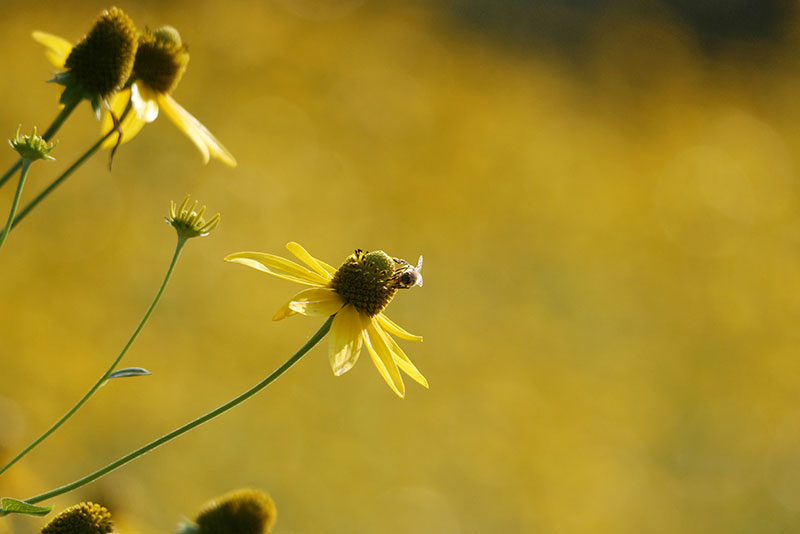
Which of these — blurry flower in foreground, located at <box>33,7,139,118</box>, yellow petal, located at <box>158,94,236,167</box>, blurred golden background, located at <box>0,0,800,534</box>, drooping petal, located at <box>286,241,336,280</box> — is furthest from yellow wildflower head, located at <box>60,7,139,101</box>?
blurred golden background, located at <box>0,0,800,534</box>

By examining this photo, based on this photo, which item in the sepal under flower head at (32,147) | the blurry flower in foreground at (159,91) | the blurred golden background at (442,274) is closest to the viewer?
the sepal under flower head at (32,147)

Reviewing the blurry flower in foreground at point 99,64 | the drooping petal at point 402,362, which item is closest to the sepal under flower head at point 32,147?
the blurry flower in foreground at point 99,64

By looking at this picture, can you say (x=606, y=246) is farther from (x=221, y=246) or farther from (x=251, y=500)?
(x=251, y=500)

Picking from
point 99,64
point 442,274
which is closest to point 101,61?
point 99,64

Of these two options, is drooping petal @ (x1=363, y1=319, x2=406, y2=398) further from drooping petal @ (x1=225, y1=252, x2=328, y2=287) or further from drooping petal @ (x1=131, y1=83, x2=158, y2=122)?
drooping petal @ (x1=131, y1=83, x2=158, y2=122)

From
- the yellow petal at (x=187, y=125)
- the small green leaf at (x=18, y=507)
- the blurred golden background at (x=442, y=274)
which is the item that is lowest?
the small green leaf at (x=18, y=507)

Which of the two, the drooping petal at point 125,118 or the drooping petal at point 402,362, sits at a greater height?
the drooping petal at point 125,118

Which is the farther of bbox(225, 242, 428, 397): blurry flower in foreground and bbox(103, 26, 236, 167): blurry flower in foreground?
bbox(103, 26, 236, 167): blurry flower in foreground

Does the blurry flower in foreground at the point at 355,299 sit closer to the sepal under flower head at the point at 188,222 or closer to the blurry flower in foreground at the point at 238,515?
the sepal under flower head at the point at 188,222
